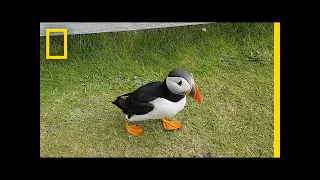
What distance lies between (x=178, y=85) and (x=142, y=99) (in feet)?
0.75

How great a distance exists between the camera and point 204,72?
3066 mm

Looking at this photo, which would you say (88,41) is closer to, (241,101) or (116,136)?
(116,136)

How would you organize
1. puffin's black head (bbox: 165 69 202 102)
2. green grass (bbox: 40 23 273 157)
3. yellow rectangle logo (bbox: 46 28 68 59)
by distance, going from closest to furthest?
puffin's black head (bbox: 165 69 202 102)
green grass (bbox: 40 23 273 157)
yellow rectangle logo (bbox: 46 28 68 59)

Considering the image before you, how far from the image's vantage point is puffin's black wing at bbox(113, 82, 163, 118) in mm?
2590

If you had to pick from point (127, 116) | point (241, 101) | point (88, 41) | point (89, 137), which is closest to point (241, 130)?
point (241, 101)

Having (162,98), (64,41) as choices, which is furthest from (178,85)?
(64,41)

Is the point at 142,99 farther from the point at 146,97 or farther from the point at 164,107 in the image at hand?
the point at 164,107

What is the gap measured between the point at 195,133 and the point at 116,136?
0.47m

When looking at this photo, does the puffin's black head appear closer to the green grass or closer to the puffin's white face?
the puffin's white face

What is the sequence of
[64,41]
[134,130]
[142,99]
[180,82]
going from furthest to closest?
[64,41] < [134,130] < [142,99] < [180,82]

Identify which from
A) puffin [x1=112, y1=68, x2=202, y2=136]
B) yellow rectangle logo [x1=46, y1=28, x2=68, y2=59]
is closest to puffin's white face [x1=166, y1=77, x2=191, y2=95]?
puffin [x1=112, y1=68, x2=202, y2=136]

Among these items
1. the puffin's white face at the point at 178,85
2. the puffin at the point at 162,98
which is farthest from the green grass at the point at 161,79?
the puffin's white face at the point at 178,85

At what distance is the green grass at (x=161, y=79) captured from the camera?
9.00ft

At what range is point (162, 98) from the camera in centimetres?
258
